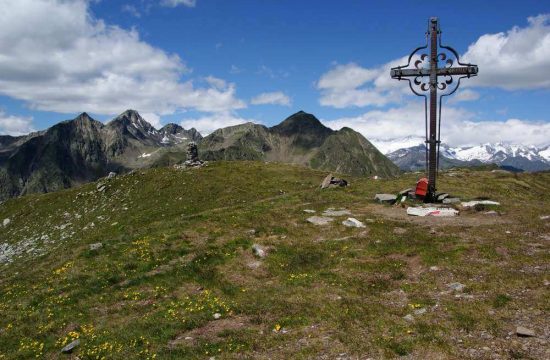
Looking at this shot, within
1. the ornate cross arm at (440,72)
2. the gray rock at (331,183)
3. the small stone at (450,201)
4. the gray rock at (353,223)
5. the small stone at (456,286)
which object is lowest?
the small stone at (456,286)

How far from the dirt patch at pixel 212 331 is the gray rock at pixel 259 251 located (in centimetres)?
693

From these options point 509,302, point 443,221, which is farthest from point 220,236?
point 509,302

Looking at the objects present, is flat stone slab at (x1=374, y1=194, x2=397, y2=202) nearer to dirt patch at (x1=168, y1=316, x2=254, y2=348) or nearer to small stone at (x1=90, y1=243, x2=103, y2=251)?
dirt patch at (x1=168, y1=316, x2=254, y2=348)

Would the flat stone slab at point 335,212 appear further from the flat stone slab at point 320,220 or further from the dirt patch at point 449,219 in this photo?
the dirt patch at point 449,219

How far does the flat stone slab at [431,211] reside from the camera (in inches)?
1244

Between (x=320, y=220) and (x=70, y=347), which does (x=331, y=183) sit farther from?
(x=70, y=347)

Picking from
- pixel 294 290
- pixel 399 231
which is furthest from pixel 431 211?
pixel 294 290

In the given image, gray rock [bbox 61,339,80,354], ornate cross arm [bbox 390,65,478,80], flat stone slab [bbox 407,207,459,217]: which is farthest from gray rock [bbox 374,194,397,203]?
gray rock [bbox 61,339,80,354]

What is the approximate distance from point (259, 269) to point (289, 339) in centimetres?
794

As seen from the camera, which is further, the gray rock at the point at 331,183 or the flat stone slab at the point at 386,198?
the gray rock at the point at 331,183

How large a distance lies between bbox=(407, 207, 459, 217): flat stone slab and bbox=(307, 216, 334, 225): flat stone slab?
6.36 m

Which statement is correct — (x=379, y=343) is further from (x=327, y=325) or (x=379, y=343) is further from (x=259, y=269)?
(x=259, y=269)

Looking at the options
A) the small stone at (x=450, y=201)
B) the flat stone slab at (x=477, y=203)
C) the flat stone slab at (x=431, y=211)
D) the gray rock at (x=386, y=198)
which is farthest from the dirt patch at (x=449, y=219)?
the small stone at (x=450, y=201)

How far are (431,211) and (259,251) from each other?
46.9 feet
